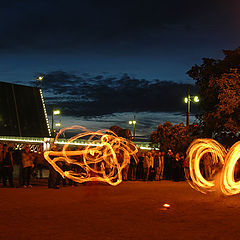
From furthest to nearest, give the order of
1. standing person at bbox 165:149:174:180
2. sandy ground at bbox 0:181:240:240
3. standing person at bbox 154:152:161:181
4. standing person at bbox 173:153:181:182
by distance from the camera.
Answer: standing person at bbox 165:149:174:180
standing person at bbox 173:153:181:182
standing person at bbox 154:152:161:181
sandy ground at bbox 0:181:240:240

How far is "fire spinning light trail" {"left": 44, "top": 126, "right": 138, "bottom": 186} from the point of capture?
1670 cm

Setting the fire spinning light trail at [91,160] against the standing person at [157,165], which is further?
the standing person at [157,165]

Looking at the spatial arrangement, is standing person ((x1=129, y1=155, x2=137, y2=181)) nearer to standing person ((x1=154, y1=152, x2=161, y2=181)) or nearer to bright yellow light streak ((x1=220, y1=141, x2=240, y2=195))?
standing person ((x1=154, y1=152, x2=161, y2=181))

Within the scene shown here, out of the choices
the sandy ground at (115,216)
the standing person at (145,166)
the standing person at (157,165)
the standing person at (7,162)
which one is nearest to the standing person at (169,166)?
the standing person at (157,165)

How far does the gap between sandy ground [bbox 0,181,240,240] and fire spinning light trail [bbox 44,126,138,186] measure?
88.1 inches

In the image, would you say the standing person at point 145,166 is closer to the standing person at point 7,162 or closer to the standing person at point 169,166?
the standing person at point 169,166

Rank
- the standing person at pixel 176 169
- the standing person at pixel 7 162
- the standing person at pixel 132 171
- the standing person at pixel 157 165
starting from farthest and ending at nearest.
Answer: the standing person at pixel 176 169 → the standing person at pixel 157 165 → the standing person at pixel 132 171 → the standing person at pixel 7 162

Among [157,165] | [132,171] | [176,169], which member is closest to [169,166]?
[176,169]

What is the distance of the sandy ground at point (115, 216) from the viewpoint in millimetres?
7840

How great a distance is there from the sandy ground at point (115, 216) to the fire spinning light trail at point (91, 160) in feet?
7.34

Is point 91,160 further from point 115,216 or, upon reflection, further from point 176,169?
point 115,216

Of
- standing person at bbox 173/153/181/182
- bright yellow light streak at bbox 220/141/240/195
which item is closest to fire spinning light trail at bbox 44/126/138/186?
standing person at bbox 173/153/181/182

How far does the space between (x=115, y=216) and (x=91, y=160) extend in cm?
873

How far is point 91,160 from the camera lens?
18500 mm
